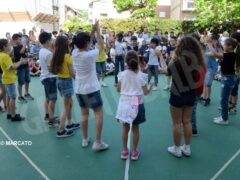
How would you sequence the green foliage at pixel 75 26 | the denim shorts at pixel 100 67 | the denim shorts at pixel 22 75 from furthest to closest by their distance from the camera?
1. the green foliage at pixel 75 26
2. the denim shorts at pixel 100 67
3. the denim shorts at pixel 22 75

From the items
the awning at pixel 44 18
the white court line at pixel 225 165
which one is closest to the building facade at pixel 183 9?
the awning at pixel 44 18

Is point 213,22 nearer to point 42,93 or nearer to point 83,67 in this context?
point 42,93

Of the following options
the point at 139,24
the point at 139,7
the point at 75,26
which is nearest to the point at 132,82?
the point at 139,24

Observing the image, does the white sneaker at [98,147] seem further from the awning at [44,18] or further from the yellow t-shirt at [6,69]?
the awning at [44,18]

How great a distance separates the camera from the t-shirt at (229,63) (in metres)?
5.23

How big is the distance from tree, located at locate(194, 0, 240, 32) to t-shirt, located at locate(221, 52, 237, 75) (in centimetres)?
1005

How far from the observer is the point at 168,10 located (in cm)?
4206

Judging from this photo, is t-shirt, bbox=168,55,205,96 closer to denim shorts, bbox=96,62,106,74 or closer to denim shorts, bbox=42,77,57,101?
denim shorts, bbox=42,77,57,101

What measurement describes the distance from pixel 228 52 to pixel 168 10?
38734mm

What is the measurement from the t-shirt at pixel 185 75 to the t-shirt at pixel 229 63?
1497 mm

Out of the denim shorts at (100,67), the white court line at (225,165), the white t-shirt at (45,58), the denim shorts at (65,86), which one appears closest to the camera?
the white court line at (225,165)

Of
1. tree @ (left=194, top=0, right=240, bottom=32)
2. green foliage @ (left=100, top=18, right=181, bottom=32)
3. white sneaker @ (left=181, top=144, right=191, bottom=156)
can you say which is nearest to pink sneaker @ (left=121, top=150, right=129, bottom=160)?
white sneaker @ (left=181, top=144, right=191, bottom=156)

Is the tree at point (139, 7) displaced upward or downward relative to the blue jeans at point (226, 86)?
upward

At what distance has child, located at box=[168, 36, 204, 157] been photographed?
3.81 metres
